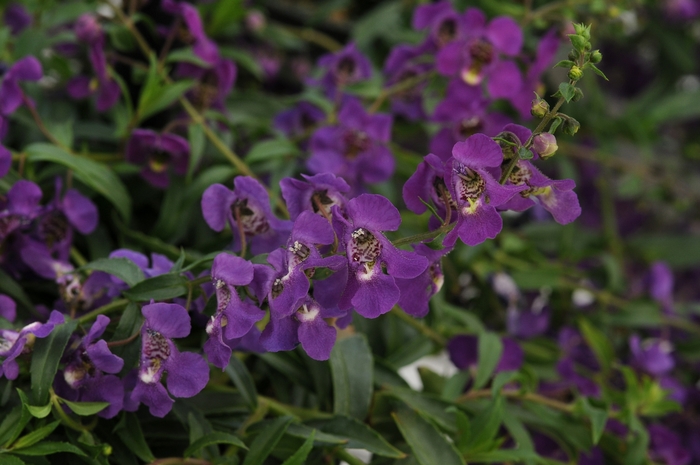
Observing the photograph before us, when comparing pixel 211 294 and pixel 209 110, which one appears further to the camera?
pixel 209 110

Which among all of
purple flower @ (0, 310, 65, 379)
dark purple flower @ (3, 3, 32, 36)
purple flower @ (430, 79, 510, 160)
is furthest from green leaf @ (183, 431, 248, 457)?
dark purple flower @ (3, 3, 32, 36)

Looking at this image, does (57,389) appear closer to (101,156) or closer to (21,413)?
(21,413)

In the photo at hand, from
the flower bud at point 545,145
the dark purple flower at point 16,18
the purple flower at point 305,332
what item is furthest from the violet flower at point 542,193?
the dark purple flower at point 16,18

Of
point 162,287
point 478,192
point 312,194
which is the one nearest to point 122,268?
point 162,287

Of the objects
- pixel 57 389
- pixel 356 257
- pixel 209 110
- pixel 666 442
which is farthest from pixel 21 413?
pixel 666 442

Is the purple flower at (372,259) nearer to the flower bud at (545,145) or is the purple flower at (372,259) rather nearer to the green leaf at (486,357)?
the flower bud at (545,145)

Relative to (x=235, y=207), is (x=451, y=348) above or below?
below

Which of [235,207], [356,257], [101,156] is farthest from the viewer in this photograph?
[101,156]

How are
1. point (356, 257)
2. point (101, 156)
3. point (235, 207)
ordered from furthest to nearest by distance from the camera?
point (101, 156) → point (235, 207) → point (356, 257)
